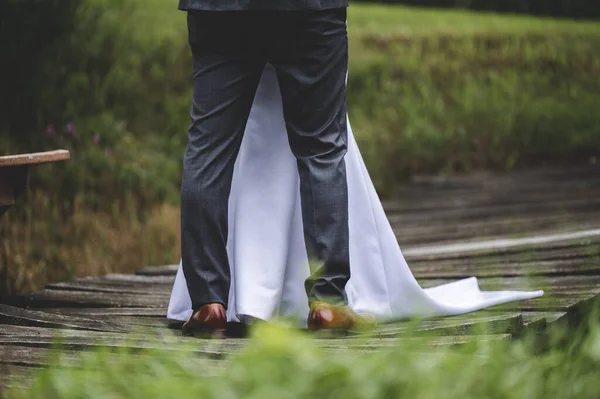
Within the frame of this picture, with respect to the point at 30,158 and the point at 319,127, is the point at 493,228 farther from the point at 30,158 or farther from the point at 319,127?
the point at 30,158

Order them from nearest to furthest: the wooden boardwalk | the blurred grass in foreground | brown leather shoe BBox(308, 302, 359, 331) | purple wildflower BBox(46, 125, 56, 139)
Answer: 1. the blurred grass in foreground
2. the wooden boardwalk
3. brown leather shoe BBox(308, 302, 359, 331)
4. purple wildflower BBox(46, 125, 56, 139)

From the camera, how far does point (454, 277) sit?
403 cm

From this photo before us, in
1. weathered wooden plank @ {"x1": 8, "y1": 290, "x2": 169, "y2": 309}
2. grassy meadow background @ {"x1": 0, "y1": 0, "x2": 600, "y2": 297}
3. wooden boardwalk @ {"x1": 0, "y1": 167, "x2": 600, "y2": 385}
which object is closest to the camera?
wooden boardwalk @ {"x1": 0, "y1": 167, "x2": 600, "y2": 385}

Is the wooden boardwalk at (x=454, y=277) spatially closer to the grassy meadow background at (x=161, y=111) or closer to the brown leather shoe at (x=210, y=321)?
the brown leather shoe at (x=210, y=321)

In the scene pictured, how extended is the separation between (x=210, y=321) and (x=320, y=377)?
111cm

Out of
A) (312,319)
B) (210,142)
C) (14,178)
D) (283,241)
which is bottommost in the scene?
(312,319)

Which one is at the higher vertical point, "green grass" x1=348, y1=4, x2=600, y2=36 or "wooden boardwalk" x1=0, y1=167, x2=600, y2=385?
"green grass" x1=348, y1=4, x2=600, y2=36

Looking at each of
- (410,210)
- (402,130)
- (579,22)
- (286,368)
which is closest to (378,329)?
(286,368)

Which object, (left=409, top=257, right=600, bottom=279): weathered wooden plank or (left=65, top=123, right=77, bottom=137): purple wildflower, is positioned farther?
(left=65, top=123, right=77, bottom=137): purple wildflower

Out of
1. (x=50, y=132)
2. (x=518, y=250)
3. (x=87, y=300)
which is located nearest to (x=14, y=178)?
(x=87, y=300)

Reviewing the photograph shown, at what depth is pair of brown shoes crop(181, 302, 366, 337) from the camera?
2850 mm

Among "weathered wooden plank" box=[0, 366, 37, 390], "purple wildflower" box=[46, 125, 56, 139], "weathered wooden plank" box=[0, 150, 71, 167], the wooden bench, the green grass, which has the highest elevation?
the green grass

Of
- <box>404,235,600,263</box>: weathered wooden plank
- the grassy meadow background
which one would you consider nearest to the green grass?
the grassy meadow background

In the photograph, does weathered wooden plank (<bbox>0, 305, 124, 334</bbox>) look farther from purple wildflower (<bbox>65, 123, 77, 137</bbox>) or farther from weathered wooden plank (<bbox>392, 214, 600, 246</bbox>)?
purple wildflower (<bbox>65, 123, 77, 137</bbox>)
